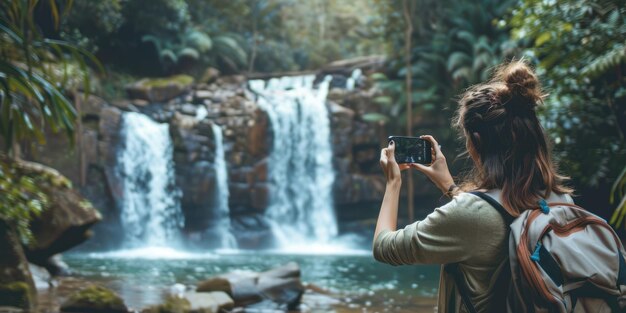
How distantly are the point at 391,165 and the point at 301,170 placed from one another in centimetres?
1867

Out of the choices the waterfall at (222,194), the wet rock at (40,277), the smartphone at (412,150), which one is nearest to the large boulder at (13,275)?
the wet rock at (40,277)

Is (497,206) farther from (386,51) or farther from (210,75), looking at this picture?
(386,51)

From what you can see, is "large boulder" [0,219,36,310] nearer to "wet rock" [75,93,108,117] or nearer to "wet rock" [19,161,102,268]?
"wet rock" [19,161,102,268]

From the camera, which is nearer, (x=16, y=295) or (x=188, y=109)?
(x=16, y=295)

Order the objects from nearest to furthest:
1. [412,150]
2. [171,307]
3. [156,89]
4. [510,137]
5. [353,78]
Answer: [510,137] → [412,150] → [171,307] → [156,89] → [353,78]

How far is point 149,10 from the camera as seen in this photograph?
869 inches

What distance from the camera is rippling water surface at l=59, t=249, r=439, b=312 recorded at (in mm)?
8141

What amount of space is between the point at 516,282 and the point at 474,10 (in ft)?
69.3

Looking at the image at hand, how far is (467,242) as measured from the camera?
5.13ft

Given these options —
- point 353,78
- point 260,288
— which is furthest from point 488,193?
point 353,78

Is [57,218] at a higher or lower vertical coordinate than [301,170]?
lower

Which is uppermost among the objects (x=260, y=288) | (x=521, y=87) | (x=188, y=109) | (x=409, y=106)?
(x=188, y=109)

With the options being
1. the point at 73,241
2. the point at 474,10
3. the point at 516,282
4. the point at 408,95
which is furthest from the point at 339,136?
the point at 516,282

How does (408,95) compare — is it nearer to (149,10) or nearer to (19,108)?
(149,10)
